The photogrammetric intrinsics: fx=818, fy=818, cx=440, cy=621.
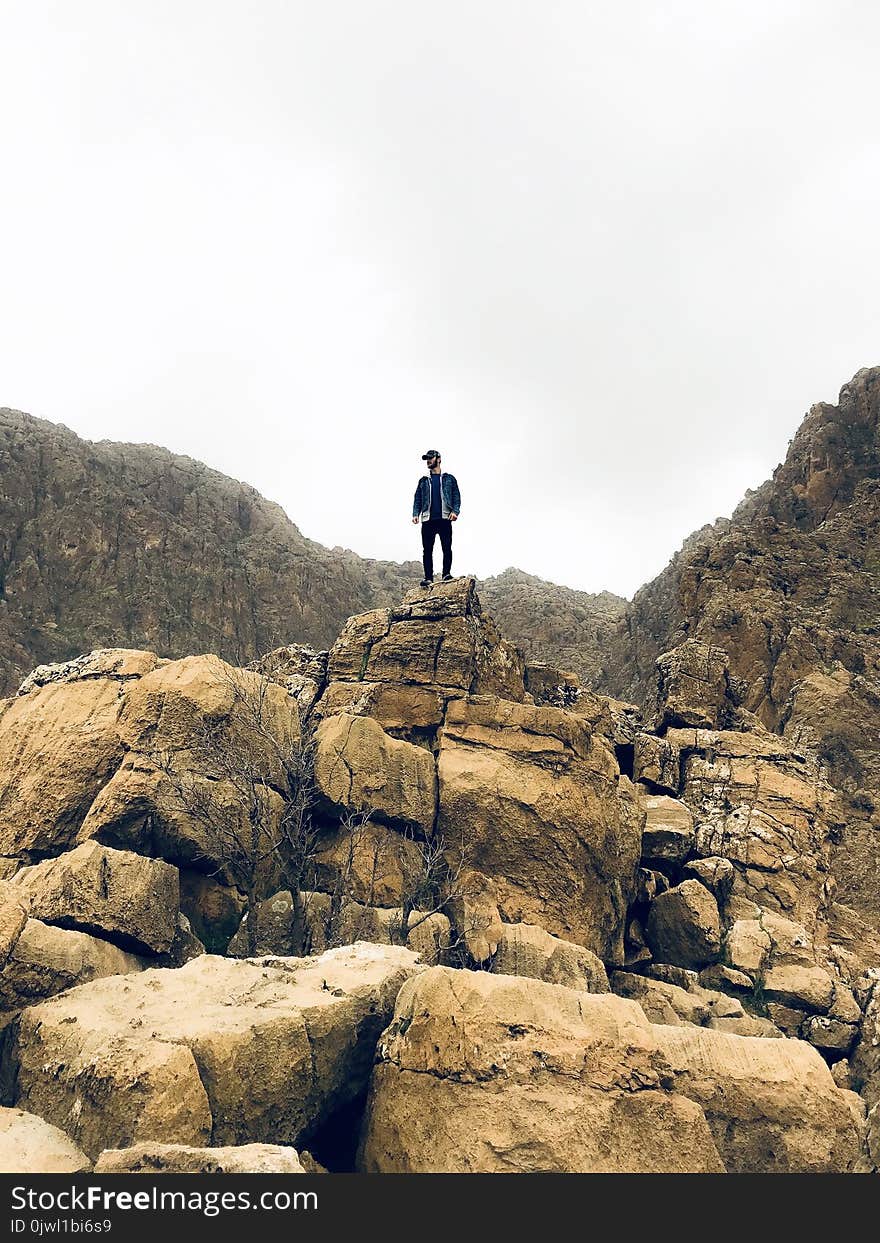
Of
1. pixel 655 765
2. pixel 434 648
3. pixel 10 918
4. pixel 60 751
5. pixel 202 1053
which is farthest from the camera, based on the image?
pixel 655 765

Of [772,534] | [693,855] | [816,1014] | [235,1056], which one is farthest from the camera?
[772,534]

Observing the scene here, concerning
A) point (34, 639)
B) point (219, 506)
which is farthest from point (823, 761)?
point (219, 506)

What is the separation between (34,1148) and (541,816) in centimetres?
1154

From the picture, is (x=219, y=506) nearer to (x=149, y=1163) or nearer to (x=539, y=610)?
(x=539, y=610)

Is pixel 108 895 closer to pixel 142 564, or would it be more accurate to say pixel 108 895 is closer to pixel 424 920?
pixel 424 920

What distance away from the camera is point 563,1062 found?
9.34 meters

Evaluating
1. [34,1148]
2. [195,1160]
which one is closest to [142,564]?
[34,1148]

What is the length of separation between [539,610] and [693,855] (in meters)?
50.3

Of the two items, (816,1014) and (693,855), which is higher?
(693,855)

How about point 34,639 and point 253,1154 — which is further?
point 34,639

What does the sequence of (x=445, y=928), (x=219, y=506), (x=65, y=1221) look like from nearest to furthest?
(x=65, y=1221) → (x=445, y=928) → (x=219, y=506)

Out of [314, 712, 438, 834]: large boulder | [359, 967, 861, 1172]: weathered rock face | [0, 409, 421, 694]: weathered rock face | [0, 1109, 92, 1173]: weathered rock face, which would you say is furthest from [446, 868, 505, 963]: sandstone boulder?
[0, 409, 421, 694]: weathered rock face

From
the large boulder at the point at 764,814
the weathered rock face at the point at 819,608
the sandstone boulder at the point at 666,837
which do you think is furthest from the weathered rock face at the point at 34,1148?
the weathered rock face at the point at 819,608

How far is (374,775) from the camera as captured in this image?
58.6 feet
